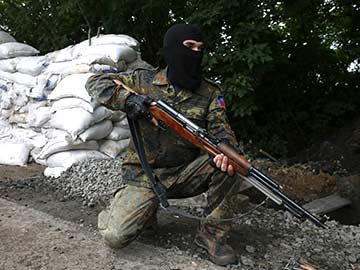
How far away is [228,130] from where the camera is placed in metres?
2.71

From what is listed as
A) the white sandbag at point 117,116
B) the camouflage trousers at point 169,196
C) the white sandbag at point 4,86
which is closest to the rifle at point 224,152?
the camouflage trousers at point 169,196

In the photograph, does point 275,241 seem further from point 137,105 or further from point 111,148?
point 111,148

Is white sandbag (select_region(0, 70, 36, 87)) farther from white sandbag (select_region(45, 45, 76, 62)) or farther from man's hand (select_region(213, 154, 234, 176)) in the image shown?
man's hand (select_region(213, 154, 234, 176))

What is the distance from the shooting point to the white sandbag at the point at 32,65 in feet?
17.9

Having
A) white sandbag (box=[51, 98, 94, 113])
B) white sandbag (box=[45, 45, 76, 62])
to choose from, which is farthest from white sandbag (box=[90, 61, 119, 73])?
white sandbag (box=[45, 45, 76, 62])

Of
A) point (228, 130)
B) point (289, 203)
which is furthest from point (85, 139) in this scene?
point (289, 203)

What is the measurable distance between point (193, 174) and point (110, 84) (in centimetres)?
75

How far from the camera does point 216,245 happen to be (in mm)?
2709

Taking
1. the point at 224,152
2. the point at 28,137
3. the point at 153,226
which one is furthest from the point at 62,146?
the point at 224,152

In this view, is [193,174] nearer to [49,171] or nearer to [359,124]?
[49,171]

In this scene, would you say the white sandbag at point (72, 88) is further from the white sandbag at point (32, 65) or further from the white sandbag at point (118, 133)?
the white sandbag at point (32, 65)

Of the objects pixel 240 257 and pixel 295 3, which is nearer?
pixel 240 257

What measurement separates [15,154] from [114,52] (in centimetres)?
157

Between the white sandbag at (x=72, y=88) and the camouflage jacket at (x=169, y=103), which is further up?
the camouflage jacket at (x=169, y=103)
